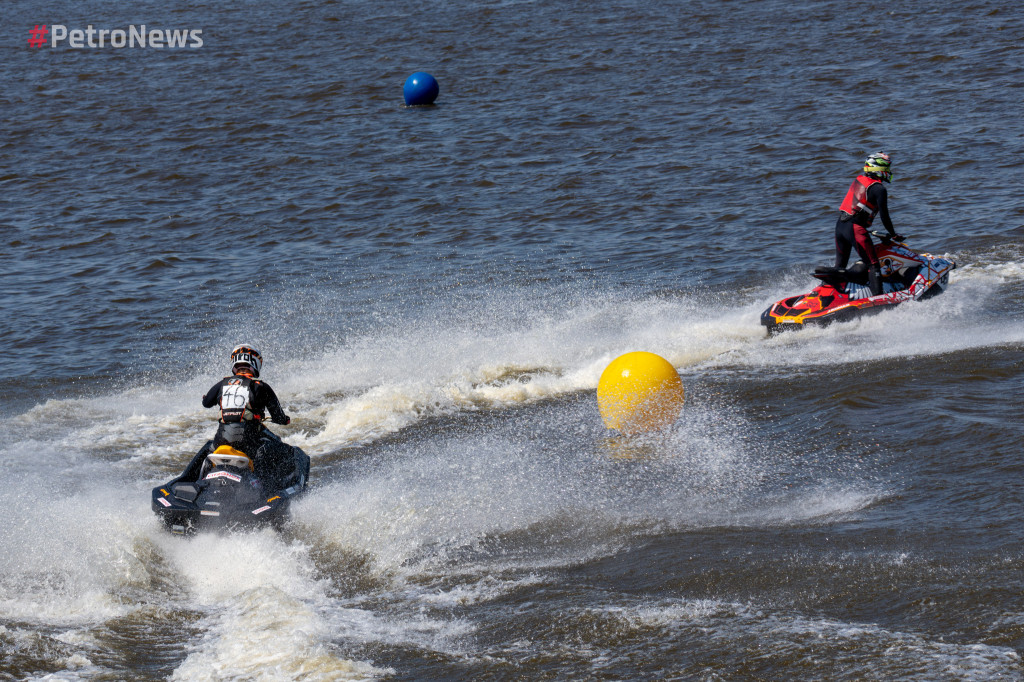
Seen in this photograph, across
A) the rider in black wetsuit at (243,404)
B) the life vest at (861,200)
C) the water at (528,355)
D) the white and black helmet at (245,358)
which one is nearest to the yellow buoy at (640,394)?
the water at (528,355)

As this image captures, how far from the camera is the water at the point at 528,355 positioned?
771 centimetres

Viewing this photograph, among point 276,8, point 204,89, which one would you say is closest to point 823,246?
point 204,89

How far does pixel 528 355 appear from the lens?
14227 mm

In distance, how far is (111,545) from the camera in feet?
30.1

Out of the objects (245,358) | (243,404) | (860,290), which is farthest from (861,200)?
(243,404)

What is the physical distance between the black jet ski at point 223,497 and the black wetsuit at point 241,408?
12 centimetres

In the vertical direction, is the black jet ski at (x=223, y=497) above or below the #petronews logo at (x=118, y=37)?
below

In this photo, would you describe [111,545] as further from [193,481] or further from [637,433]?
[637,433]

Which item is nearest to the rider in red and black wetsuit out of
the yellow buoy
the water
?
the water

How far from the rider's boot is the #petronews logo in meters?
28.1

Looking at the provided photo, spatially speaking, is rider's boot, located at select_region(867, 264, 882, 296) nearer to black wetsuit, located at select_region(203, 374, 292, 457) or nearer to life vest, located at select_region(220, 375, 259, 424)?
black wetsuit, located at select_region(203, 374, 292, 457)

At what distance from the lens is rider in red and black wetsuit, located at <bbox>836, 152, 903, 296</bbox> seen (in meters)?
14.1

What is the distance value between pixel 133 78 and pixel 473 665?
29.9 m

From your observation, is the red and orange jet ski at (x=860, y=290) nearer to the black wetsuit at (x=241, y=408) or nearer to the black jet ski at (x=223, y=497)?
the black wetsuit at (x=241, y=408)
